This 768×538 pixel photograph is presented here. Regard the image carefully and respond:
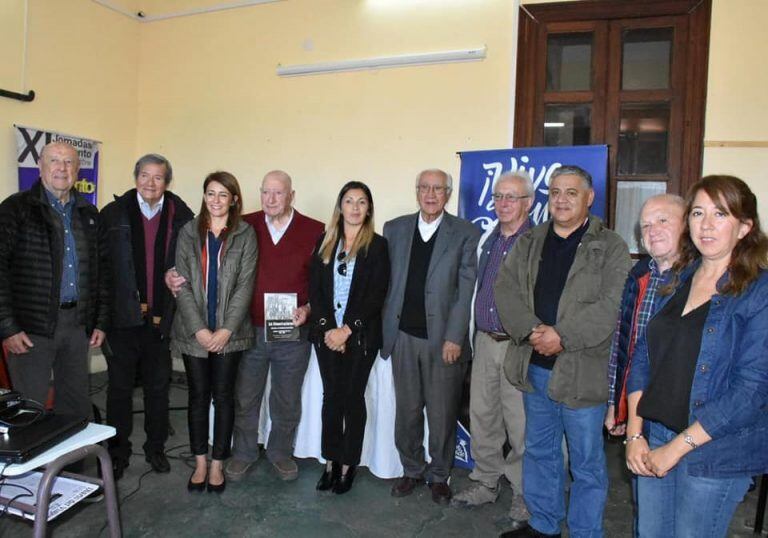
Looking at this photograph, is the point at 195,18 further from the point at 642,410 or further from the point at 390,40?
the point at 642,410

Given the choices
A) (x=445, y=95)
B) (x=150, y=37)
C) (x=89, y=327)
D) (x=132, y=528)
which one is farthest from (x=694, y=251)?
(x=150, y=37)

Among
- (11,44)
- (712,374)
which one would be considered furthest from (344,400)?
(11,44)

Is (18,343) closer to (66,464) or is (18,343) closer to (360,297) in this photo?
(66,464)

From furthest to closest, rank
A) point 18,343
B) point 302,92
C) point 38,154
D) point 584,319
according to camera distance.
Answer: point 302,92
point 38,154
point 18,343
point 584,319

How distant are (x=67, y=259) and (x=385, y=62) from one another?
9.16 ft

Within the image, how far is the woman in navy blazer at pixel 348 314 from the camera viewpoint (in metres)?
2.66

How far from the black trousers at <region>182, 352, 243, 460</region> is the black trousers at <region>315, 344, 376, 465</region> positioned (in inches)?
18.0

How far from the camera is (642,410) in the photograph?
1.53m

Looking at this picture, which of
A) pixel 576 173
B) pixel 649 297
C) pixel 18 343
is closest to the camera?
pixel 649 297

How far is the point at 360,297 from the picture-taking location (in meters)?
2.66

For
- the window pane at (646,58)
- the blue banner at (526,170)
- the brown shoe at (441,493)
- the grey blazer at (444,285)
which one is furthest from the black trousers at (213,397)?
the window pane at (646,58)

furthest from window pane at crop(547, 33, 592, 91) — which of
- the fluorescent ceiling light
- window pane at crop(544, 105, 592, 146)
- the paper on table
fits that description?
the paper on table

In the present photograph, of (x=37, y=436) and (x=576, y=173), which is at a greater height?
(x=576, y=173)

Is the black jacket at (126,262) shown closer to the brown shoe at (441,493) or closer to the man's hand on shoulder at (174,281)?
the man's hand on shoulder at (174,281)
